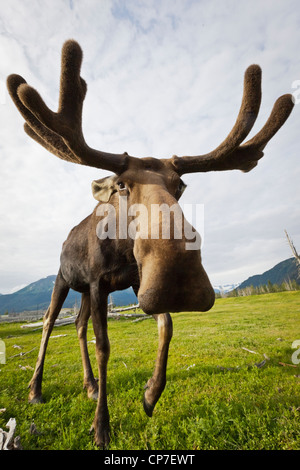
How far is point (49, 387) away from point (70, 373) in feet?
3.88

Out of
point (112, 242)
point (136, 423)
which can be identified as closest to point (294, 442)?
point (136, 423)

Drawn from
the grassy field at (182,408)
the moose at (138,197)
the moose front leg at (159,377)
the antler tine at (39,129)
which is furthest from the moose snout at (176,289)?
the antler tine at (39,129)

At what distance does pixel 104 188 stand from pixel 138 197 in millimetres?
908

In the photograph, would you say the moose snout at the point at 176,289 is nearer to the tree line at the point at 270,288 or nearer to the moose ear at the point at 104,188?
the moose ear at the point at 104,188

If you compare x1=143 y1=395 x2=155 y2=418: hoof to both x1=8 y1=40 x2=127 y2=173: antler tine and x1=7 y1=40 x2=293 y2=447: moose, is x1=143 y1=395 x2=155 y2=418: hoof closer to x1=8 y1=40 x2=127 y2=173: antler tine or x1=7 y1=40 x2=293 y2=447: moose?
x1=7 y1=40 x2=293 y2=447: moose

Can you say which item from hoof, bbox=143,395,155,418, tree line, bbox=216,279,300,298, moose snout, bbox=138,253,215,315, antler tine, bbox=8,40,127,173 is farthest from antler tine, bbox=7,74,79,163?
tree line, bbox=216,279,300,298

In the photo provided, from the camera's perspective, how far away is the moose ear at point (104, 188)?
3328 mm

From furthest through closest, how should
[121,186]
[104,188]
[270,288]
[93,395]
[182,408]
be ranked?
[270,288] < [93,395] < [104,188] < [182,408] < [121,186]

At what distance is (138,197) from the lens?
2750 millimetres

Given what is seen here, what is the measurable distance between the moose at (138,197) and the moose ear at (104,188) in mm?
14

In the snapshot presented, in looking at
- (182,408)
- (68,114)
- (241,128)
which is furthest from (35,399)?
(241,128)

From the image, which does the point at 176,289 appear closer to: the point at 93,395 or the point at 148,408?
the point at 148,408

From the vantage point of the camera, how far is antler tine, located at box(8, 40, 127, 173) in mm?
2582
